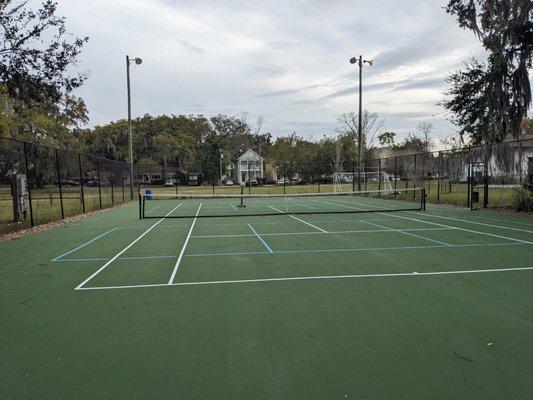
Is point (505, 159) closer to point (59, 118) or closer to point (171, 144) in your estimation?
point (59, 118)

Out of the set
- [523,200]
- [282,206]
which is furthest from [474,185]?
[282,206]

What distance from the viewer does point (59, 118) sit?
6159 centimetres

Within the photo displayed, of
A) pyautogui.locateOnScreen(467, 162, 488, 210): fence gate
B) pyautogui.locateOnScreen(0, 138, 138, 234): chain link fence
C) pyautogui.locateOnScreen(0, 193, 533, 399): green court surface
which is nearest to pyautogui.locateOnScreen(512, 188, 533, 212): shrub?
pyautogui.locateOnScreen(467, 162, 488, 210): fence gate

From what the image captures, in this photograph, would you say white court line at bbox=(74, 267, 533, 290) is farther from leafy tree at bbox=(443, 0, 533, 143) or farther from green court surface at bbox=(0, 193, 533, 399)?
leafy tree at bbox=(443, 0, 533, 143)

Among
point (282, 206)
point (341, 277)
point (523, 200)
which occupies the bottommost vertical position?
point (282, 206)

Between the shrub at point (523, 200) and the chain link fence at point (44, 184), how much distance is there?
17676 mm

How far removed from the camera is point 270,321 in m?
5.02

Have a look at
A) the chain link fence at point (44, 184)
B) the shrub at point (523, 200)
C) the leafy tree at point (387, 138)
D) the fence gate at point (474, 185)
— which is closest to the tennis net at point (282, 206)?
the fence gate at point (474, 185)

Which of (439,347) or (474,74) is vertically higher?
(474,74)

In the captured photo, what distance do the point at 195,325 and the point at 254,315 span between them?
2.34 feet

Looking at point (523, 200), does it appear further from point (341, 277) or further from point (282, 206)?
point (341, 277)

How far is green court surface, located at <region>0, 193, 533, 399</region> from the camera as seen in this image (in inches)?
140

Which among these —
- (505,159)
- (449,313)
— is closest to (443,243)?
(449,313)

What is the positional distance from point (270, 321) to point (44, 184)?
15.5 meters
